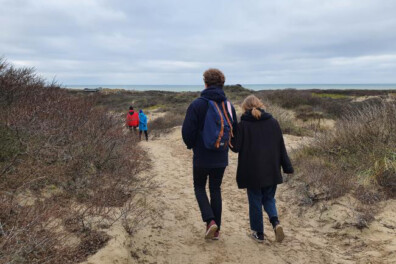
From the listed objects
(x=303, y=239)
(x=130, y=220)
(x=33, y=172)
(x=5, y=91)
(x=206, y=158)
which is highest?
(x=5, y=91)

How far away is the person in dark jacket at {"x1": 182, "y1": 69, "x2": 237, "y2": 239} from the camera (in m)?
3.63

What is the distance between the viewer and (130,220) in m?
4.15

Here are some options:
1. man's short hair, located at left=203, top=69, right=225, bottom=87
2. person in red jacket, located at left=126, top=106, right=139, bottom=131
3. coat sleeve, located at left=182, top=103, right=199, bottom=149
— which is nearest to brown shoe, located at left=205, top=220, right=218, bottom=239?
coat sleeve, located at left=182, top=103, right=199, bottom=149

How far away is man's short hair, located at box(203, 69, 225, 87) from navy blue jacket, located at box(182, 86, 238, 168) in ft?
0.22

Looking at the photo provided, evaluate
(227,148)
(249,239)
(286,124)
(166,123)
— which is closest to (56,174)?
(227,148)

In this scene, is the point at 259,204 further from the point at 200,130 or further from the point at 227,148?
the point at 200,130

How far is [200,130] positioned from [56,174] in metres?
2.35

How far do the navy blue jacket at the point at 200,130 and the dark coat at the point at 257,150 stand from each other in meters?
0.31

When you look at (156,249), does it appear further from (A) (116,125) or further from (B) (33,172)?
(A) (116,125)

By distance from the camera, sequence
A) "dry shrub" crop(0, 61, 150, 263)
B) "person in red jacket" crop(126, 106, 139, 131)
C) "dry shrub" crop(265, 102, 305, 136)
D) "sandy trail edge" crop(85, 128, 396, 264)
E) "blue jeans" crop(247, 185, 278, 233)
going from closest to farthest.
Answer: "dry shrub" crop(0, 61, 150, 263) < "sandy trail edge" crop(85, 128, 396, 264) < "blue jeans" crop(247, 185, 278, 233) < "person in red jacket" crop(126, 106, 139, 131) < "dry shrub" crop(265, 102, 305, 136)

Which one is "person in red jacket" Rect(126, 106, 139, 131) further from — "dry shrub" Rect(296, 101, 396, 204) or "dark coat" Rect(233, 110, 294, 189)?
"dark coat" Rect(233, 110, 294, 189)

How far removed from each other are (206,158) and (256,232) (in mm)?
1248

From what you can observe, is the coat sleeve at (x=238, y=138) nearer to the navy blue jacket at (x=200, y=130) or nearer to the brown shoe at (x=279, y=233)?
the navy blue jacket at (x=200, y=130)

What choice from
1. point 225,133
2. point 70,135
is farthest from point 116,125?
point 225,133
